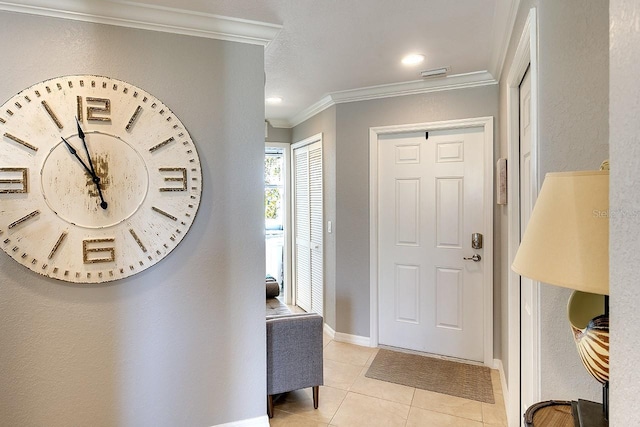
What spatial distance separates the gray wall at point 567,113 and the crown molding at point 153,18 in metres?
1.40

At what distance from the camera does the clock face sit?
1.66 metres

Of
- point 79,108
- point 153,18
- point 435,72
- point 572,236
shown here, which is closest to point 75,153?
point 79,108

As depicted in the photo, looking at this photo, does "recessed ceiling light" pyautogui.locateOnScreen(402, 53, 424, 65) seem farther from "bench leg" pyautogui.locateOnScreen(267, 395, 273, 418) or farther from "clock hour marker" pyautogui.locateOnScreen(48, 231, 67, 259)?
"bench leg" pyautogui.locateOnScreen(267, 395, 273, 418)

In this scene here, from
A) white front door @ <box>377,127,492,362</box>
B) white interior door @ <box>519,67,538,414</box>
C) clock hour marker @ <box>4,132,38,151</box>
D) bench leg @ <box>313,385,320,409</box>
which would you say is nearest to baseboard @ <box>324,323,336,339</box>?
white front door @ <box>377,127,492,362</box>

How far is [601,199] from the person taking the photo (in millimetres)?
766

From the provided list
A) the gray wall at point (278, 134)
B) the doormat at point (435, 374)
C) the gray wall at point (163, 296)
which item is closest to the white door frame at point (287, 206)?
the gray wall at point (278, 134)

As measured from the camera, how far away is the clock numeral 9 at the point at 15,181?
5.37 feet

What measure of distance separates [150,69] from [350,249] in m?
2.20

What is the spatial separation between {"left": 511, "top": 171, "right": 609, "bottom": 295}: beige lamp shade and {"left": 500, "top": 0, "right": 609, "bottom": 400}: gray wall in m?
0.46

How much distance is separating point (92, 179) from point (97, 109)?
1.13 feet

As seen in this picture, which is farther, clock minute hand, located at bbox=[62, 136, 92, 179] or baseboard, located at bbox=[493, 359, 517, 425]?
baseboard, located at bbox=[493, 359, 517, 425]

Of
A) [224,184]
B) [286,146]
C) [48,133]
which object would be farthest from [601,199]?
[286,146]

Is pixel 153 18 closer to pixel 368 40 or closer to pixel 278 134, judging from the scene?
pixel 368 40

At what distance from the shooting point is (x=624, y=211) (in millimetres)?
581
